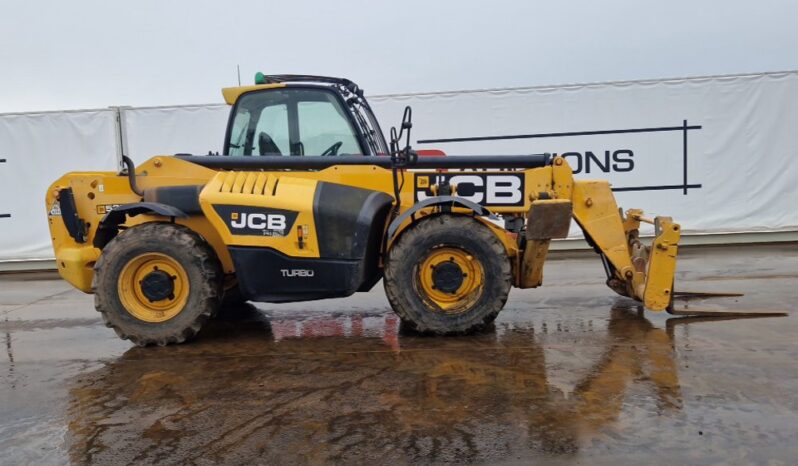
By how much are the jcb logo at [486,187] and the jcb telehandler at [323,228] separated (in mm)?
13

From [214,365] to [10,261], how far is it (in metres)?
8.91

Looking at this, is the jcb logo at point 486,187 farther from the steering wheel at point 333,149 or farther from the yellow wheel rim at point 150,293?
the yellow wheel rim at point 150,293

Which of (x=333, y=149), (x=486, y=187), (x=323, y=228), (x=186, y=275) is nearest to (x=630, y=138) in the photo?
(x=486, y=187)

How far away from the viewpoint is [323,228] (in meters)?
5.23

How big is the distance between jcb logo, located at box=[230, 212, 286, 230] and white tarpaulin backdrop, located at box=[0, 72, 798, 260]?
633 centimetres

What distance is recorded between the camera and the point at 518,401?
12.4 ft

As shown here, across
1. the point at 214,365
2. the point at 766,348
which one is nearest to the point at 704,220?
the point at 766,348

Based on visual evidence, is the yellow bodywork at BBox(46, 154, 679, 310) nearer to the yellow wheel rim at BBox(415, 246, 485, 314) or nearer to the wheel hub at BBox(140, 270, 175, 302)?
the yellow wheel rim at BBox(415, 246, 485, 314)

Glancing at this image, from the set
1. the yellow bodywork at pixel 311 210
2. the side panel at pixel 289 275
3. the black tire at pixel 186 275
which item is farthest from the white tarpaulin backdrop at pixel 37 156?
the side panel at pixel 289 275

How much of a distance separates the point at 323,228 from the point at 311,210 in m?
0.18

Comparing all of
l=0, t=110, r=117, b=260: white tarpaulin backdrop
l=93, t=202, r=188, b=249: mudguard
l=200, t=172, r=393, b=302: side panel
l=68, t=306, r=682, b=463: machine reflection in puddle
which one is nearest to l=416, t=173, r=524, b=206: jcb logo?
l=200, t=172, r=393, b=302: side panel

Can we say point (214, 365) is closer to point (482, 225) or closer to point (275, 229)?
point (275, 229)

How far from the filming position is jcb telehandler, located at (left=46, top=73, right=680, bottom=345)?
5203 millimetres

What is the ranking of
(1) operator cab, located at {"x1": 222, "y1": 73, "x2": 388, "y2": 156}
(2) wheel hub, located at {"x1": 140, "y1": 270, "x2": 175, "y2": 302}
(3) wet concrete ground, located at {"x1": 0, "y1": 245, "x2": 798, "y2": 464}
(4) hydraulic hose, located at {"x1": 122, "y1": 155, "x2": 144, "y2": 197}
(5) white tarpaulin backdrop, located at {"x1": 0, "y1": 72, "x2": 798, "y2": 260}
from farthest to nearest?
(5) white tarpaulin backdrop, located at {"x1": 0, "y1": 72, "x2": 798, "y2": 260}
(1) operator cab, located at {"x1": 222, "y1": 73, "x2": 388, "y2": 156}
(4) hydraulic hose, located at {"x1": 122, "y1": 155, "x2": 144, "y2": 197}
(2) wheel hub, located at {"x1": 140, "y1": 270, "x2": 175, "y2": 302}
(3) wet concrete ground, located at {"x1": 0, "y1": 245, "x2": 798, "y2": 464}
